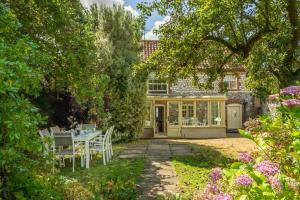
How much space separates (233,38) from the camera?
1466 centimetres

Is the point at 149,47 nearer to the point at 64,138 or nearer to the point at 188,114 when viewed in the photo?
the point at 188,114

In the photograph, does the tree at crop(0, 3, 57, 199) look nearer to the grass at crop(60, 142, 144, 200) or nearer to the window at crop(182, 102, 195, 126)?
the grass at crop(60, 142, 144, 200)

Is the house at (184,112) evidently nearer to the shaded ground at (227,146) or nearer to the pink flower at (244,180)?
the shaded ground at (227,146)

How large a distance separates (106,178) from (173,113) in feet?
69.7

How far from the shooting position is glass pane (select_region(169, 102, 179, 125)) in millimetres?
28812

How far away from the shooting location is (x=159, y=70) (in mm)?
14516

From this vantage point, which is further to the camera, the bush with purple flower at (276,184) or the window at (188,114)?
the window at (188,114)

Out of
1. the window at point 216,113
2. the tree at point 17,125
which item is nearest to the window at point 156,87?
the window at point 216,113

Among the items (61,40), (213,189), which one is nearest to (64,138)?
(61,40)

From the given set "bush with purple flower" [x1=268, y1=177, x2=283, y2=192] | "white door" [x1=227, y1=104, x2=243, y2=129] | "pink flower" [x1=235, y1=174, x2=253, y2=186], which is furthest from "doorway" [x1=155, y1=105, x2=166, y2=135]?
"bush with purple flower" [x1=268, y1=177, x2=283, y2=192]

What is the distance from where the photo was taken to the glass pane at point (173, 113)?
94.5ft

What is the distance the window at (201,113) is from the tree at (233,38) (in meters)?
13.2

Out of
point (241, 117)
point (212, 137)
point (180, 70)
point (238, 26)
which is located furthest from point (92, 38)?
Answer: point (241, 117)

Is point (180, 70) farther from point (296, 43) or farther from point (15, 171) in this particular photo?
point (15, 171)
